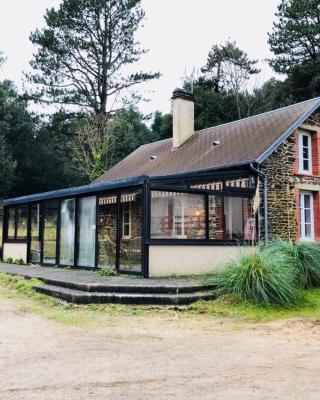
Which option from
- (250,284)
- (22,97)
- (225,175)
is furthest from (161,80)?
(250,284)

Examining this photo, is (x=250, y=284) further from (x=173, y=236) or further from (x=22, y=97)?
(x=22, y=97)

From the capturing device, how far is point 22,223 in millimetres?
15008

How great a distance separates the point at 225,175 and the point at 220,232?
5.09 feet

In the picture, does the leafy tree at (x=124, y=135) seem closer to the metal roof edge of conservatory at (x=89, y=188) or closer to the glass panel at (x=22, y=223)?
the glass panel at (x=22, y=223)

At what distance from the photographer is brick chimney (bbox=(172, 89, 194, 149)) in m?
17.9

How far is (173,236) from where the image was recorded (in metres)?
10.0

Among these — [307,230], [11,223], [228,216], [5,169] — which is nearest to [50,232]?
[11,223]

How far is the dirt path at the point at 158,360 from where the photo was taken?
3584 millimetres

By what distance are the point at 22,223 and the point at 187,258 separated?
727cm

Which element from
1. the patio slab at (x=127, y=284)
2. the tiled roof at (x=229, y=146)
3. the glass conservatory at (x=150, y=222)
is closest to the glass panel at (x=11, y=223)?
the glass conservatory at (x=150, y=222)

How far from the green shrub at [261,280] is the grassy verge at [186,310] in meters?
0.16

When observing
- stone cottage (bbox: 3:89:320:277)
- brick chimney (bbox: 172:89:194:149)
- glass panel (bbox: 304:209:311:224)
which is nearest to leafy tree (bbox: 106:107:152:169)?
brick chimney (bbox: 172:89:194:149)

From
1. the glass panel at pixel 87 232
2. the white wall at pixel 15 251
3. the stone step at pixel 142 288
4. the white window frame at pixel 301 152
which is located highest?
the white window frame at pixel 301 152

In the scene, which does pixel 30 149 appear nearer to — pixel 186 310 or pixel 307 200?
pixel 307 200
